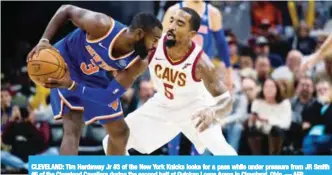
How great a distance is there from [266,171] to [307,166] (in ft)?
0.70

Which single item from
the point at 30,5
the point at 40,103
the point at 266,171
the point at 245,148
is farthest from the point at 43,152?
the point at 266,171

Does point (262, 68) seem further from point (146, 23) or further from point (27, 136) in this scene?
point (27, 136)

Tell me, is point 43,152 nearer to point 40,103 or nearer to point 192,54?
point 40,103

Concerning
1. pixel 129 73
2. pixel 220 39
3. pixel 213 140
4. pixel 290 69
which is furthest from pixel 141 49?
pixel 290 69

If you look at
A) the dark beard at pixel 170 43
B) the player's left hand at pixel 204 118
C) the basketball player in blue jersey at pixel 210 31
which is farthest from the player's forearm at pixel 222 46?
the player's left hand at pixel 204 118

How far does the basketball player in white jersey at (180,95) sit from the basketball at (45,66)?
25.3 inches

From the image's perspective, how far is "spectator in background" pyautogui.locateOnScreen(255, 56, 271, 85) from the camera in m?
5.76

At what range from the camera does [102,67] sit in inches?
180

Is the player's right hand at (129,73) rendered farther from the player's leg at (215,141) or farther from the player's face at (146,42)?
the player's leg at (215,141)

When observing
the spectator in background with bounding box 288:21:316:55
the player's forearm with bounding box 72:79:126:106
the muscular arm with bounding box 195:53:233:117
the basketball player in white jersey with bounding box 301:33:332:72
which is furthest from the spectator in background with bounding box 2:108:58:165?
the spectator in background with bounding box 288:21:316:55

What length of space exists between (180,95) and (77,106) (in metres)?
0.73

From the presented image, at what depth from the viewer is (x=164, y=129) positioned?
4.80 meters

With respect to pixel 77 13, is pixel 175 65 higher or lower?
lower

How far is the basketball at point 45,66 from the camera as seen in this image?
13.8 ft
